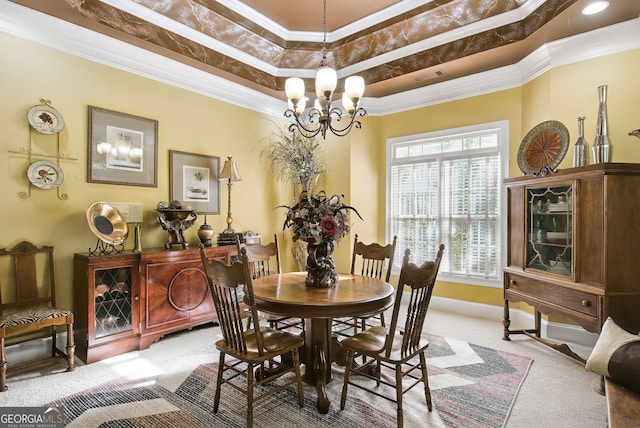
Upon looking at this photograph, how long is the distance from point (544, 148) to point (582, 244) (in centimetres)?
106

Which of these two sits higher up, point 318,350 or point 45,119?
point 45,119

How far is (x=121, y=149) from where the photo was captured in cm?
351

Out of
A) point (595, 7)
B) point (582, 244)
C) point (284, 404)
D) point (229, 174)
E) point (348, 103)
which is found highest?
point (595, 7)

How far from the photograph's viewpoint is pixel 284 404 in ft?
7.59

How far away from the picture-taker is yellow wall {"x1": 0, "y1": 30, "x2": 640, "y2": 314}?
9.60 feet

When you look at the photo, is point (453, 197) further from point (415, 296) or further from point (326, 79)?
point (415, 296)

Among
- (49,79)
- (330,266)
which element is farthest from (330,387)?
(49,79)

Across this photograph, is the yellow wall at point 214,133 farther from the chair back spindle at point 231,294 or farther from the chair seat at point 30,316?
the chair back spindle at point 231,294

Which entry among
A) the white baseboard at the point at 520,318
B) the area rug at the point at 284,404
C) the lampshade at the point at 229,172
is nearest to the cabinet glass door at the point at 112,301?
the area rug at the point at 284,404

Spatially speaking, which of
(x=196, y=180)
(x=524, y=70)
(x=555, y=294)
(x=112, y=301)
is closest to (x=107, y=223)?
(x=112, y=301)

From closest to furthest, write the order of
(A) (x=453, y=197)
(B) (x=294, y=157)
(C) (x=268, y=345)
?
(C) (x=268, y=345) → (A) (x=453, y=197) → (B) (x=294, y=157)

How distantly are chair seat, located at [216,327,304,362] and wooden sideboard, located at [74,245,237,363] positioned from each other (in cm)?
142

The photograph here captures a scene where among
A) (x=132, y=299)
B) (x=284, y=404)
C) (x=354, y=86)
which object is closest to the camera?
(x=284, y=404)

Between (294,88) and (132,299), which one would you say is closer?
(294,88)
